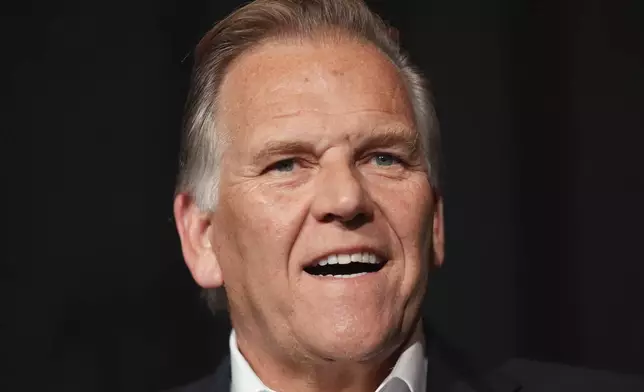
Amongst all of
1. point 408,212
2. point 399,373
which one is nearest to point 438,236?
point 408,212

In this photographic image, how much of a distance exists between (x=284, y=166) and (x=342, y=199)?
0.56ft

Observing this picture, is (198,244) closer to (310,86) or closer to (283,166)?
(283,166)

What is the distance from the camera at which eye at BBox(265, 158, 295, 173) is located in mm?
1777

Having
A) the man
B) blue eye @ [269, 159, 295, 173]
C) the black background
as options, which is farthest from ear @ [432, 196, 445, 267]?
the black background

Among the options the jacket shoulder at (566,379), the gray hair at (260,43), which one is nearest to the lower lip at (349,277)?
the gray hair at (260,43)

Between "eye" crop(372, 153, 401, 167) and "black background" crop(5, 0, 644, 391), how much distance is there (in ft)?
2.14

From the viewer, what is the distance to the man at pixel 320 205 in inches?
66.6

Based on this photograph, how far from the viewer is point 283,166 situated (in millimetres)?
1789

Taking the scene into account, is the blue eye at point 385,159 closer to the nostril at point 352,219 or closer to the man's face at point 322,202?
the man's face at point 322,202

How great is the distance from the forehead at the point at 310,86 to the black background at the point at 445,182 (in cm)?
60

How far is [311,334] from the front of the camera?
169 centimetres

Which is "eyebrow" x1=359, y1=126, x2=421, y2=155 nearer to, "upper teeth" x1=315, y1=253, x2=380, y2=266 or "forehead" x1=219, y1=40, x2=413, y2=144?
"forehead" x1=219, y1=40, x2=413, y2=144

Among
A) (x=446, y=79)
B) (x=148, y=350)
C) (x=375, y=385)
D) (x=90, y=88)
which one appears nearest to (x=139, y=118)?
(x=90, y=88)

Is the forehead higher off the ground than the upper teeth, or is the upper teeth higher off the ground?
the forehead
